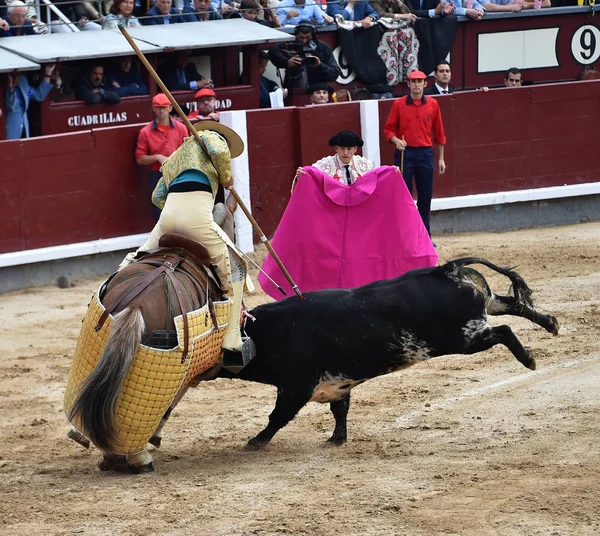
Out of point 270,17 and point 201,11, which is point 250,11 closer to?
point 270,17

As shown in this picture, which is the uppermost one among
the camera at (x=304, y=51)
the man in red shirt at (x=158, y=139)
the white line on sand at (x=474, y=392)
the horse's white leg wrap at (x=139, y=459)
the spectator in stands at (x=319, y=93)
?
the camera at (x=304, y=51)

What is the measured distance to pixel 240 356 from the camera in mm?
5785

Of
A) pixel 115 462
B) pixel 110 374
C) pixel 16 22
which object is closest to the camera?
pixel 110 374

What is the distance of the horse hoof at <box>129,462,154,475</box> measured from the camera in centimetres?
550

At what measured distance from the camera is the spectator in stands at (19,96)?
10.5m

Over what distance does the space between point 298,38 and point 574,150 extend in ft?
9.72

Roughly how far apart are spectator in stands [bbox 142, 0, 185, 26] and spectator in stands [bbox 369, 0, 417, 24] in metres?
2.11

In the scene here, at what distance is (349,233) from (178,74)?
4190 millimetres

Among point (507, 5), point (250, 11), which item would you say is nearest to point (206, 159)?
point (250, 11)

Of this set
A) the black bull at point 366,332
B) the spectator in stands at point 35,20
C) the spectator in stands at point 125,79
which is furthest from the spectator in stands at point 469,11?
the black bull at point 366,332

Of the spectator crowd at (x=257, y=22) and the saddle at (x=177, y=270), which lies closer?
the saddle at (x=177, y=270)

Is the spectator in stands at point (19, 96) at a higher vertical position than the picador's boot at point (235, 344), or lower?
higher

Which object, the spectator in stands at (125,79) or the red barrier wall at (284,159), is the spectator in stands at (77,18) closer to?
the spectator in stands at (125,79)

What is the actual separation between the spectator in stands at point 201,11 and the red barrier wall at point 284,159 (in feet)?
5.86
